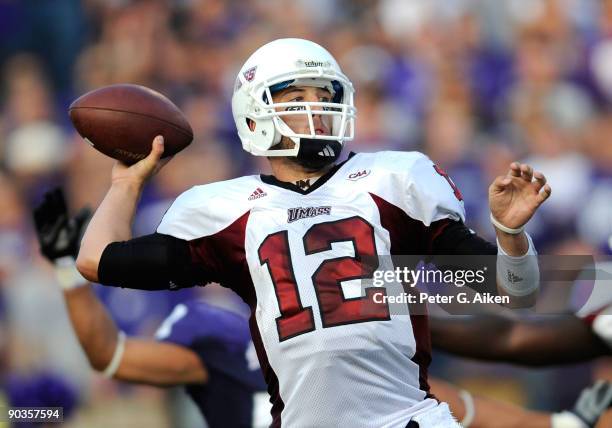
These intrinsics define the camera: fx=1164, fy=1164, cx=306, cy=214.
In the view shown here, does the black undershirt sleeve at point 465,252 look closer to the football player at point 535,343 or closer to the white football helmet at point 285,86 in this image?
the white football helmet at point 285,86

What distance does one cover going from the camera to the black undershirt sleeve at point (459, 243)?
360 cm

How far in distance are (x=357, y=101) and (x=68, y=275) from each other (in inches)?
157

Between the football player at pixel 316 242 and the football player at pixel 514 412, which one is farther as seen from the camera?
the football player at pixel 514 412

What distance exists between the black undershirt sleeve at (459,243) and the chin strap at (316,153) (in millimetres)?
471

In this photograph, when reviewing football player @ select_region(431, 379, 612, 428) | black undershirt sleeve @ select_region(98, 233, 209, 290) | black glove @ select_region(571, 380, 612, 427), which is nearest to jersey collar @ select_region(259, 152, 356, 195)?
black undershirt sleeve @ select_region(98, 233, 209, 290)

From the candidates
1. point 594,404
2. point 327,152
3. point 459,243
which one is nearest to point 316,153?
point 327,152

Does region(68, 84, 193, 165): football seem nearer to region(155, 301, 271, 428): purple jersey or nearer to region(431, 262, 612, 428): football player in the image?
region(155, 301, 271, 428): purple jersey

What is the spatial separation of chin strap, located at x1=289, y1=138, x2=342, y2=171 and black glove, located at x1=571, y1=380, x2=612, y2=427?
170 cm

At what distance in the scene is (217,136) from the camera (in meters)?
8.57

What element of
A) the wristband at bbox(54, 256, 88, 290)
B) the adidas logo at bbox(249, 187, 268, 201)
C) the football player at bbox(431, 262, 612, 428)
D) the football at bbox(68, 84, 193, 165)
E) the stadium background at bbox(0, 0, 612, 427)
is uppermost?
the football at bbox(68, 84, 193, 165)

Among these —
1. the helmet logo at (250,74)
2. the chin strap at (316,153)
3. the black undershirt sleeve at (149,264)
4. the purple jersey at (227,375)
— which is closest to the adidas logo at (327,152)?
the chin strap at (316,153)

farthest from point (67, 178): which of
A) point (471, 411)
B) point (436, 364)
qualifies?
point (471, 411)

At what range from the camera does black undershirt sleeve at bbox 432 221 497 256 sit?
3.60 metres

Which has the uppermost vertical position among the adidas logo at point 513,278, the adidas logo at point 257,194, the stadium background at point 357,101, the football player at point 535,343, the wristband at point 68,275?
the adidas logo at point 257,194
